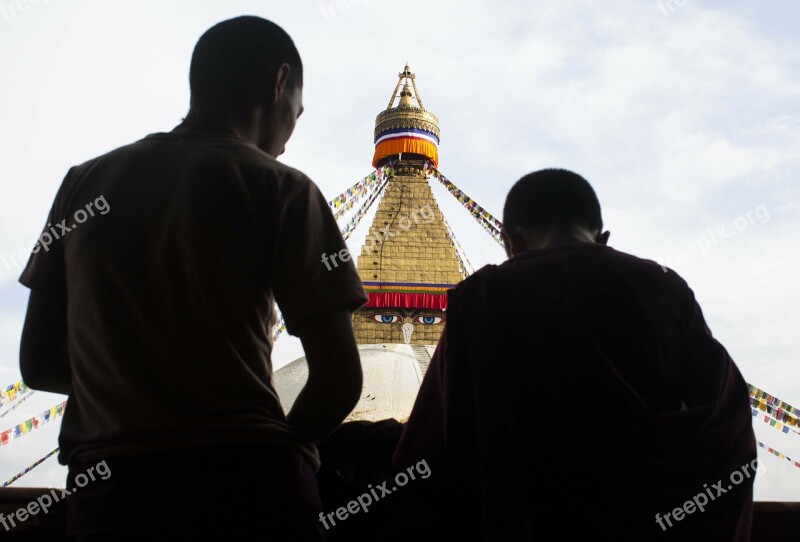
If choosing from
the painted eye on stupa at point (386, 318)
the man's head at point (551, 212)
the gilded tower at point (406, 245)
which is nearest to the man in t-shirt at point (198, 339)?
the man's head at point (551, 212)

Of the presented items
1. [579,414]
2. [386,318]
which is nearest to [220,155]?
[579,414]

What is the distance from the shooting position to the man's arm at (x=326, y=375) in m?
1.34

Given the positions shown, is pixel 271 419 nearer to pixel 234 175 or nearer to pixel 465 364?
pixel 234 175

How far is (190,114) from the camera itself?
5.28ft

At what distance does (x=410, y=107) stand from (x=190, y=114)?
12.0 meters

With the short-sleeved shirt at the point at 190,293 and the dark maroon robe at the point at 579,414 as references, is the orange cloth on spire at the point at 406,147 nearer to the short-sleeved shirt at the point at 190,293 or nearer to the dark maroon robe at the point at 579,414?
the dark maroon robe at the point at 579,414

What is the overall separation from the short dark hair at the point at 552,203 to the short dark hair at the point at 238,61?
86cm

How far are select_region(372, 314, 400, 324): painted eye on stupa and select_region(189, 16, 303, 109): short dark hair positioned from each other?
33.2 ft

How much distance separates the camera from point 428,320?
11805 millimetres

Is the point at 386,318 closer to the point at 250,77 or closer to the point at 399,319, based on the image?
the point at 399,319

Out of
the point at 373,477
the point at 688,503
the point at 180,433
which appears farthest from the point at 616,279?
the point at 180,433

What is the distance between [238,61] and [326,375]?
0.71 meters

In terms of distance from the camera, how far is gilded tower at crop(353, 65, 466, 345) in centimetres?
1171

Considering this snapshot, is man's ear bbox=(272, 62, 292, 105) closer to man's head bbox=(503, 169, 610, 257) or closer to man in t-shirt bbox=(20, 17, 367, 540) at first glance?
man in t-shirt bbox=(20, 17, 367, 540)
